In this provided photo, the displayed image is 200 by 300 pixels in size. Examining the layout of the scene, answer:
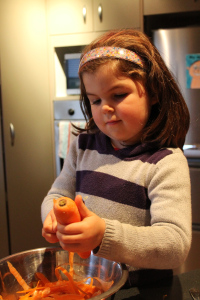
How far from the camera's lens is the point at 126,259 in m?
0.60

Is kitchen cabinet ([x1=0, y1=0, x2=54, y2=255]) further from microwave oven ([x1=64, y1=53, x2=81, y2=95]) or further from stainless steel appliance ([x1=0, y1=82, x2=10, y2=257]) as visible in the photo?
microwave oven ([x1=64, y1=53, x2=81, y2=95])

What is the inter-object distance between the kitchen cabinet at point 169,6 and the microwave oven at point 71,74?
22.5 inches

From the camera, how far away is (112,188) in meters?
0.84

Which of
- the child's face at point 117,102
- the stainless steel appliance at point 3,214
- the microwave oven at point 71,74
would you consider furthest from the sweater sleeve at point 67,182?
the stainless steel appliance at point 3,214

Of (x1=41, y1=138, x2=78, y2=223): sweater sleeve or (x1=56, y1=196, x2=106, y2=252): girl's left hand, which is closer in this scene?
(x1=56, y1=196, x2=106, y2=252): girl's left hand

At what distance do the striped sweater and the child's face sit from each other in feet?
0.26

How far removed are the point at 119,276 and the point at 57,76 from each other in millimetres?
1922

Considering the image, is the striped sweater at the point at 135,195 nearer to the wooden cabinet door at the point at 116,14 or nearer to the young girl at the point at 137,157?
the young girl at the point at 137,157

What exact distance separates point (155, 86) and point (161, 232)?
0.36m

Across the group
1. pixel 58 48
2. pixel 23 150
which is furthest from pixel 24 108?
pixel 58 48

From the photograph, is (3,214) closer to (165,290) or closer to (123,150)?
(123,150)

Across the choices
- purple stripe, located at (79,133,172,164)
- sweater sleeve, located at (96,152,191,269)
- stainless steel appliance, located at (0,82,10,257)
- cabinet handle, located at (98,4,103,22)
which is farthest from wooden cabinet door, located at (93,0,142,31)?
sweater sleeve, located at (96,152,191,269)

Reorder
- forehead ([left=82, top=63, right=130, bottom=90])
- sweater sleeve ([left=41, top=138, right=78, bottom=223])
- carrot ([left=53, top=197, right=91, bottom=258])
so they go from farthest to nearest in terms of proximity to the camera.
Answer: sweater sleeve ([left=41, top=138, right=78, bottom=223])
forehead ([left=82, top=63, right=130, bottom=90])
carrot ([left=53, top=197, right=91, bottom=258])

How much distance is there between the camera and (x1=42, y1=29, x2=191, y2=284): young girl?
63cm
